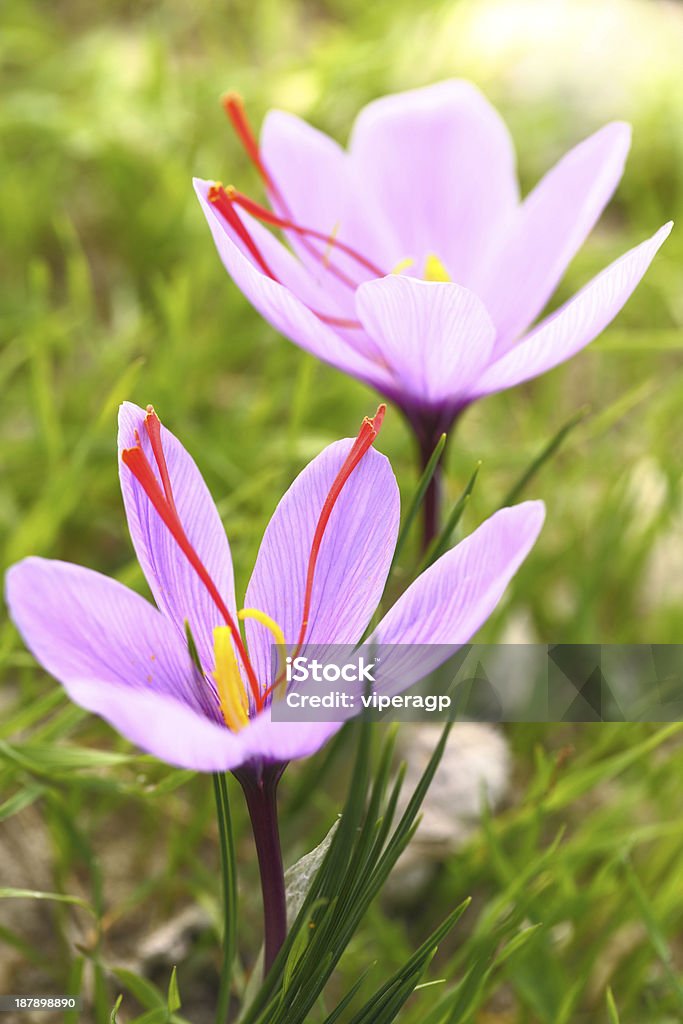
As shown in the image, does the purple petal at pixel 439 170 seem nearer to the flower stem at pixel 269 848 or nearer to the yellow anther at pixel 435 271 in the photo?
the yellow anther at pixel 435 271

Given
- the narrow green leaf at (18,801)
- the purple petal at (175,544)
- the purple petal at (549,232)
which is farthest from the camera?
the purple petal at (549,232)

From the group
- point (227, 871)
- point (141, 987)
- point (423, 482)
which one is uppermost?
point (423, 482)

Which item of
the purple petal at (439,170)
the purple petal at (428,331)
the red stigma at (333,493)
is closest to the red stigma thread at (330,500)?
the red stigma at (333,493)

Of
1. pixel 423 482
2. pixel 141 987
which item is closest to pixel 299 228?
pixel 423 482

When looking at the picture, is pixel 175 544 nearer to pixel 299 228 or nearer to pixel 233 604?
pixel 233 604

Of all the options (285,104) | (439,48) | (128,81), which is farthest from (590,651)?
(439,48)

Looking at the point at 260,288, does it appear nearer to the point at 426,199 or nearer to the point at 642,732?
the point at 426,199
